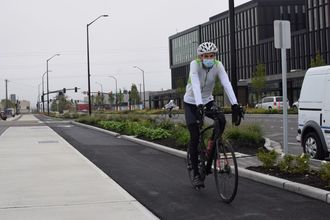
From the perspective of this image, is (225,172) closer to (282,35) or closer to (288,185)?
(288,185)

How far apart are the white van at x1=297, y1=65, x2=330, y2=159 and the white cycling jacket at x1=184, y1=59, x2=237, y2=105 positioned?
13.6 feet

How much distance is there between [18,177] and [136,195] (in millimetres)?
3007

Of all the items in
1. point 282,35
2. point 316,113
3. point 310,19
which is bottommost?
point 316,113

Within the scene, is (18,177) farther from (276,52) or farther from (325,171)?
(276,52)

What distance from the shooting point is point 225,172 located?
722cm

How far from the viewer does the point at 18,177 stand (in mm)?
9836

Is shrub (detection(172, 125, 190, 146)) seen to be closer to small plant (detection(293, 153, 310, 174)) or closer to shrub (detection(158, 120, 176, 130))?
shrub (detection(158, 120, 176, 130))

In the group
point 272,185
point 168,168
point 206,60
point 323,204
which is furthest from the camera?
point 168,168

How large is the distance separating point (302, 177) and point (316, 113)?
134 inches

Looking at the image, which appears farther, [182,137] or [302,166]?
[182,137]

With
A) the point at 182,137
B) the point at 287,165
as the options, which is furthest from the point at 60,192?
the point at 182,137

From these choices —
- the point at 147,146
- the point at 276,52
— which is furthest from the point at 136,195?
the point at 276,52

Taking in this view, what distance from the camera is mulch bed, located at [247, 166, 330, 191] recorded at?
302 inches

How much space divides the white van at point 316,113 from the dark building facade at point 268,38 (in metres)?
48.8
